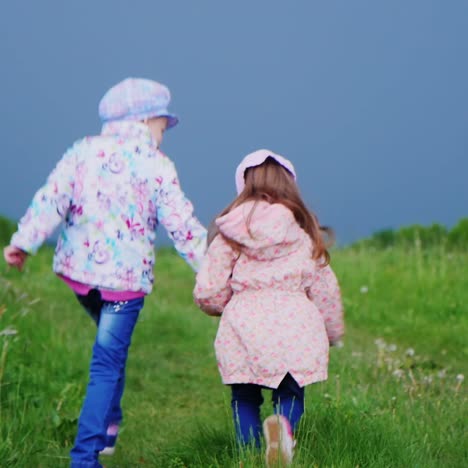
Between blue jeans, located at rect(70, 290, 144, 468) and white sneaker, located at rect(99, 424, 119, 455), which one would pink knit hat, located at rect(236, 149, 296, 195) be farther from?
white sneaker, located at rect(99, 424, 119, 455)

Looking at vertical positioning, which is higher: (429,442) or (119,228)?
(119,228)

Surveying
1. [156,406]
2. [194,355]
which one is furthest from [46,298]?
[156,406]

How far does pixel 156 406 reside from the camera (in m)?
6.94

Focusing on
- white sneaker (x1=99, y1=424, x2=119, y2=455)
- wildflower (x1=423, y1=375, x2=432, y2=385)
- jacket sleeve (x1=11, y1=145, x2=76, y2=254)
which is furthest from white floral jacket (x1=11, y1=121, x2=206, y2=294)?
wildflower (x1=423, y1=375, x2=432, y2=385)

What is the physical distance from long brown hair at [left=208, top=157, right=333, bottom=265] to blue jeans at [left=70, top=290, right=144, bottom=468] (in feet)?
2.73

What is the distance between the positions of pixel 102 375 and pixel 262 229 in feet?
4.49

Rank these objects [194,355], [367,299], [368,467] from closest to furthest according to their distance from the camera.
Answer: [368,467] → [194,355] → [367,299]

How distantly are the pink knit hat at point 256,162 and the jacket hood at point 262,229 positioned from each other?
0.19 m

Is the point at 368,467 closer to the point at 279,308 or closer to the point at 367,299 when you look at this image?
the point at 279,308

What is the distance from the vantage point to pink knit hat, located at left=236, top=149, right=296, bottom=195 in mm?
4559

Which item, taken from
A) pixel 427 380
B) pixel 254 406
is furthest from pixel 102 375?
pixel 427 380

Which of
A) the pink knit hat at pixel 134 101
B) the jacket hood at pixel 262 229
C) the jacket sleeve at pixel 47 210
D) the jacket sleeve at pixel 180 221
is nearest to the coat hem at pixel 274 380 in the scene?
the jacket hood at pixel 262 229

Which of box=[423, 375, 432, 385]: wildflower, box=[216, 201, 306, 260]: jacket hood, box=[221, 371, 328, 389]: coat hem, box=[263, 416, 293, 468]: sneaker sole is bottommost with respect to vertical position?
box=[263, 416, 293, 468]: sneaker sole

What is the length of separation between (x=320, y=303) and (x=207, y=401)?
2565 millimetres
